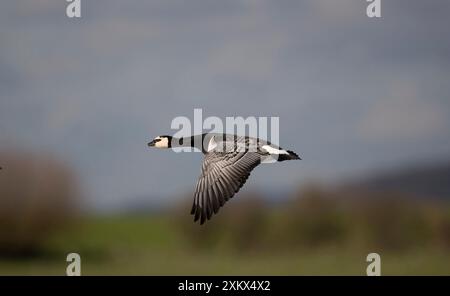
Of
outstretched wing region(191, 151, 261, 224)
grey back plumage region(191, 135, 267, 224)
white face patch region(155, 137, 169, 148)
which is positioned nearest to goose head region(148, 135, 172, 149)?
white face patch region(155, 137, 169, 148)

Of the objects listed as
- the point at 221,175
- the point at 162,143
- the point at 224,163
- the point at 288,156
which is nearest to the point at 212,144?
the point at 224,163

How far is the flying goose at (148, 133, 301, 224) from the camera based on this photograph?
7742 mm

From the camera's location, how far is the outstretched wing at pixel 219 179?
7.72m

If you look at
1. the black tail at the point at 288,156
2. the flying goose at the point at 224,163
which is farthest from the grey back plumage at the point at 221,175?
the black tail at the point at 288,156

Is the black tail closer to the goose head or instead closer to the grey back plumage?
the grey back plumage

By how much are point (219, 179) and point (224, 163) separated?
0.74 feet

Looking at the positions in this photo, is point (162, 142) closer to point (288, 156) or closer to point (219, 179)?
point (288, 156)

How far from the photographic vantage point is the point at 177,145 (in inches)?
380

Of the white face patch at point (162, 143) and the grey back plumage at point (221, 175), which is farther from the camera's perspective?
the white face patch at point (162, 143)

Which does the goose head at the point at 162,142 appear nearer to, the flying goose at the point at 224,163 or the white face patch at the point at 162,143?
the white face patch at the point at 162,143

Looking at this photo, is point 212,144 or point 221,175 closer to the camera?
point 221,175

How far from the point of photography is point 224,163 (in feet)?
26.5
